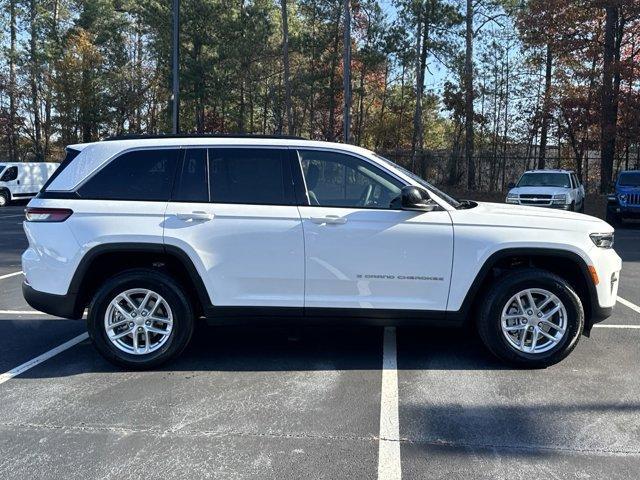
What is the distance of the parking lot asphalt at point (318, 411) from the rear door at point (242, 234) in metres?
0.70

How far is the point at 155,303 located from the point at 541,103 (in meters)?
26.6

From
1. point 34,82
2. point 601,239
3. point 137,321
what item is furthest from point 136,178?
point 34,82

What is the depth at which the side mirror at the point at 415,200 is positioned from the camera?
461cm

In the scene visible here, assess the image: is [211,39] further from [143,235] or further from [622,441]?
[622,441]

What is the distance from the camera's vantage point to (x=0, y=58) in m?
43.3

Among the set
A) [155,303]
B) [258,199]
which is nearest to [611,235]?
[258,199]

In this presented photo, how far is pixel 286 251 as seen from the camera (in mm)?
4711

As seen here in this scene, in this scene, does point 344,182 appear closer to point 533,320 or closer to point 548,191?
point 533,320

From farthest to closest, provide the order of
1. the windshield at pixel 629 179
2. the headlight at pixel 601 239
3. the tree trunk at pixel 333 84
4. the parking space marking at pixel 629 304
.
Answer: the tree trunk at pixel 333 84 < the windshield at pixel 629 179 < the parking space marking at pixel 629 304 < the headlight at pixel 601 239

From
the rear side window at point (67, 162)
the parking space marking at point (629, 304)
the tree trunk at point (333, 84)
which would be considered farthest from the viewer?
the tree trunk at point (333, 84)

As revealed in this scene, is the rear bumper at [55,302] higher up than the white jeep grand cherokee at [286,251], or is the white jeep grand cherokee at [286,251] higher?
the white jeep grand cherokee at [286,251]

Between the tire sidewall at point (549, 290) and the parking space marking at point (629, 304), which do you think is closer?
the tire sidewall at point (549, 290)

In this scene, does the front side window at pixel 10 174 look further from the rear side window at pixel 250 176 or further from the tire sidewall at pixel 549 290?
the tire sidewall at pixel 549 290

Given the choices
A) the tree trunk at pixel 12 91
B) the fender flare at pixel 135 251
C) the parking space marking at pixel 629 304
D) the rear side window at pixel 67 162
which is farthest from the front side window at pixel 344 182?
the tree trunk at pixel 12 91
